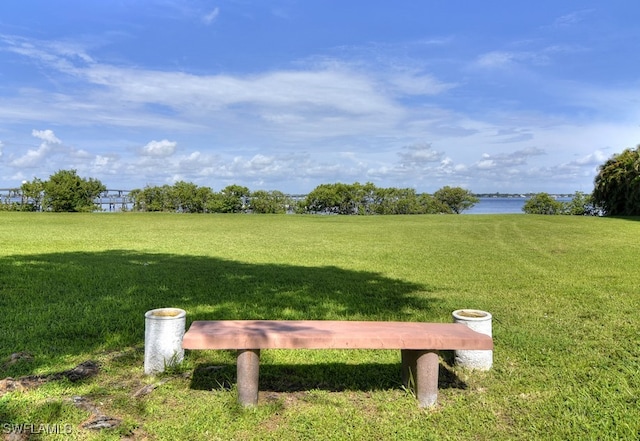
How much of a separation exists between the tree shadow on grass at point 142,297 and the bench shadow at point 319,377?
117cm

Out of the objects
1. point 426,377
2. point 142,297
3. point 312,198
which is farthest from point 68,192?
point 426,377

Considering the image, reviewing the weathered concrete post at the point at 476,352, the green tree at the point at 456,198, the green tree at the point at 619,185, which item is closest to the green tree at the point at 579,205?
the green tree at the point at 619,185

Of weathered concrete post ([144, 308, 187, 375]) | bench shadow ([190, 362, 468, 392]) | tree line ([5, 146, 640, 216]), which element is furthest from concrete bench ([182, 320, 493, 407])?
tree line ([5, 146, 640, 216])

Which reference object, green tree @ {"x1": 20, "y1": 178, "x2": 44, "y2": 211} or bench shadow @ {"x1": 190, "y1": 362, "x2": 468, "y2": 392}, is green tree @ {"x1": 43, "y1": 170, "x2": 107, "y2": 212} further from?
bench shadow @ {"x1": 190, "y1": 362, "x2": 468, "y2": 392}

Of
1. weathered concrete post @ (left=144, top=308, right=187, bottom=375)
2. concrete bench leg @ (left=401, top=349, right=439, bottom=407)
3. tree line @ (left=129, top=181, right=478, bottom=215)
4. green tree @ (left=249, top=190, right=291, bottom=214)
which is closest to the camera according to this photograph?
concrete bench leg @ (left=401, top=349, right=439, bottom=407)

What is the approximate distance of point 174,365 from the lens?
3910 millimetres

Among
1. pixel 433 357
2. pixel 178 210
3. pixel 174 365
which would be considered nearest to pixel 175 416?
pixel 174 365

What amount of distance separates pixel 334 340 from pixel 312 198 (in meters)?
38.7

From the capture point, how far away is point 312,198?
137 feet

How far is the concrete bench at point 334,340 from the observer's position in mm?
3098

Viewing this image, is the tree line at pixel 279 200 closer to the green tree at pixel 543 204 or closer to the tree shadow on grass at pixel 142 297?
the green tree at pixel 543 204

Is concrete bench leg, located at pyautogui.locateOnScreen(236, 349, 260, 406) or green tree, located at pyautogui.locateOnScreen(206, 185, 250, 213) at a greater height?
green tree, located at pyautogui.locateOnScreen(206, 185, 250, 213)

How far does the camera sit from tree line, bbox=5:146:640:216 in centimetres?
3406

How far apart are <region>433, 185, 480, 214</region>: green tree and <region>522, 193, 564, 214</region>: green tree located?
18.1 ft
